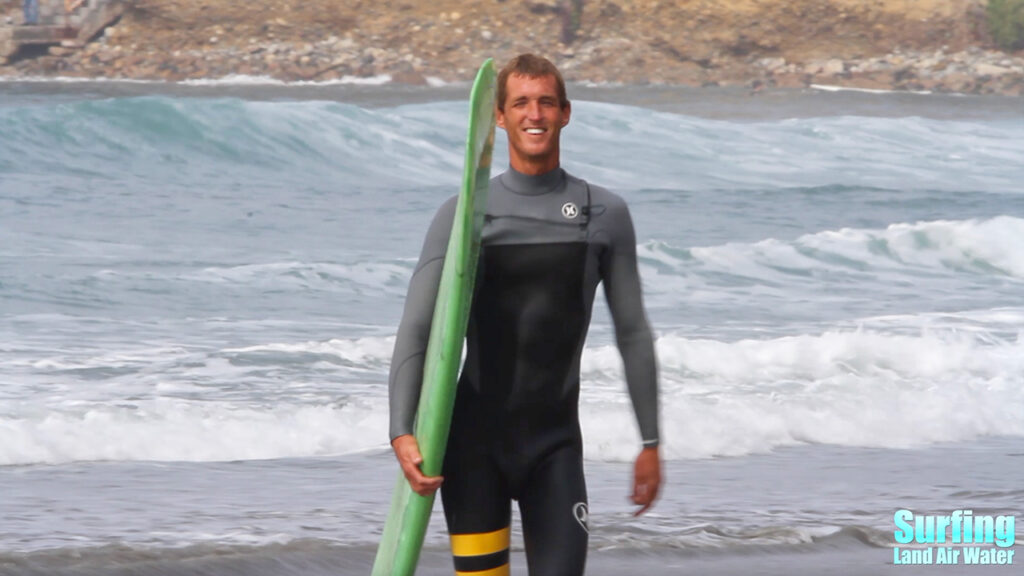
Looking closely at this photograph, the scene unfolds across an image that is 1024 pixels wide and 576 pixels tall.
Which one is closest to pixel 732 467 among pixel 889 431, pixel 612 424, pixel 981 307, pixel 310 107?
pixel 612 424

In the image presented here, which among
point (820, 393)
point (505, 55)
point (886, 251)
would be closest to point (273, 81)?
point (505, 55)

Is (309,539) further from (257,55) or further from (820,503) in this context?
(257,55)

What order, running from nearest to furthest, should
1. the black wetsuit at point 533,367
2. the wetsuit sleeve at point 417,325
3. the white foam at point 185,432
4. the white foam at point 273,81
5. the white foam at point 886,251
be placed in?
the wetsuit sleeve at point 417,325 → the black wetsuit at point 533,367 → the white foam at point 185,432 → the white foam at point 886,251 → the white foam at point 273,81

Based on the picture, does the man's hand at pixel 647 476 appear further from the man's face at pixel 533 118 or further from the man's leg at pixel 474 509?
→ the man's face at pixel 533 118

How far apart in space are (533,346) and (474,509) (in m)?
0.31

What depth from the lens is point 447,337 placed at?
8.03ft

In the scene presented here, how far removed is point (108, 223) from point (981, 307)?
9.42 meters

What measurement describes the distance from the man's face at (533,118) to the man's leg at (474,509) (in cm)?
55

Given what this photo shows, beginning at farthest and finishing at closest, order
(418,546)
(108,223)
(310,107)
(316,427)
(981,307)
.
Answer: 1. (310,107)
2. (108,223)
3. (981,307)
4. (316,427)
5. (418,546)

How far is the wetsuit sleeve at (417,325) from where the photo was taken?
2.58 m

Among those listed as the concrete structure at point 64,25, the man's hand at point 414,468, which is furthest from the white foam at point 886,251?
the concrete structure at point 64,25

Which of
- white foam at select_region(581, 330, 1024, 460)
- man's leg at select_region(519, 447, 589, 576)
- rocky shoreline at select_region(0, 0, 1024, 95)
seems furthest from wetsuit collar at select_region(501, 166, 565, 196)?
rocky shoreline at select_region(0, 0, 1024, 95)

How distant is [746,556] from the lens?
491 cm

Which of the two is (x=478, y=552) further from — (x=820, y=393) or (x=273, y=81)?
(x=273, y=81)
